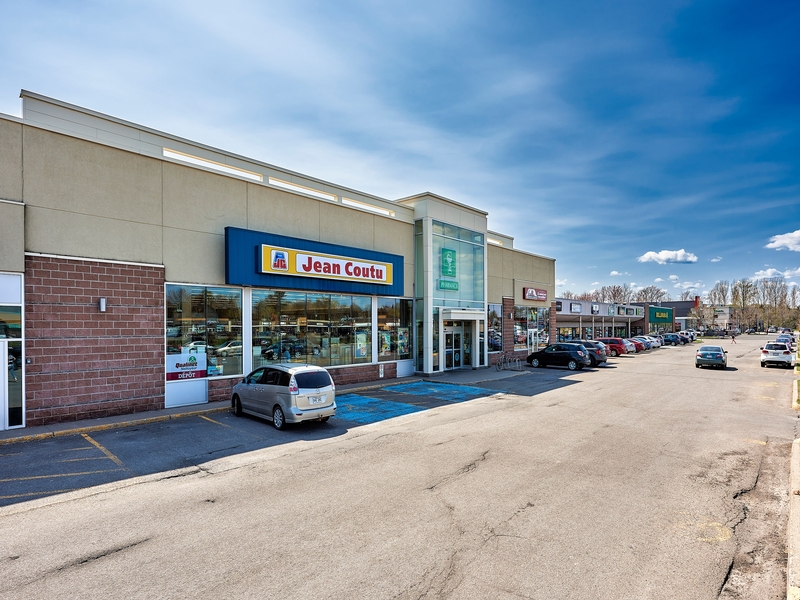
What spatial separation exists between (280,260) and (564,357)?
19.2m

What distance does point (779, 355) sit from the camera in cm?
3011

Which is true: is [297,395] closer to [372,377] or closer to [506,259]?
[372,377]

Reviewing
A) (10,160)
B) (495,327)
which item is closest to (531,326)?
(495,327)

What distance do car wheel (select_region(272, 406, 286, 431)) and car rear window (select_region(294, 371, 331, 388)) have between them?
933 mm

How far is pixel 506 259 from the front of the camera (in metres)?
32.1

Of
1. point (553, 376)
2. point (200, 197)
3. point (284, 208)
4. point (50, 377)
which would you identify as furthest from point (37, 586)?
point (553, 376)

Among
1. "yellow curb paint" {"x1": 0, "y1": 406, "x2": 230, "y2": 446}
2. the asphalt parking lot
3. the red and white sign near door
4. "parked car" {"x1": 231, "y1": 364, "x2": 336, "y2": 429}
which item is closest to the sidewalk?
"yellow curb paint" {"x1": 0, "y1": 406, "x2": 230, "y2": 446}

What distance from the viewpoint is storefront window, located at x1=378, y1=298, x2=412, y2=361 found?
22812 mm

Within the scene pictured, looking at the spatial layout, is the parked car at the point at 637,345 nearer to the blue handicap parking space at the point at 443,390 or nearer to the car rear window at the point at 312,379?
the blue handicap parking space at the point at 443,390

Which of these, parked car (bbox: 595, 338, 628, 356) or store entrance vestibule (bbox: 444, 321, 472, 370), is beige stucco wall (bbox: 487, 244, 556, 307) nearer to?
store entrance vestibule (bbox: 444, 321, 472, 370)

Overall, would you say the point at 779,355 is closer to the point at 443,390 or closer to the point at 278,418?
the point at 443,390

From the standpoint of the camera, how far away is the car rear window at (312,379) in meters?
12.4

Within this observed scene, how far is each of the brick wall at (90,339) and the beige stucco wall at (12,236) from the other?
12.1 inches

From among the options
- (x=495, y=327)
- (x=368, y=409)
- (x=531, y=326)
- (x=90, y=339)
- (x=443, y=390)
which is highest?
(x=90, y=339)
